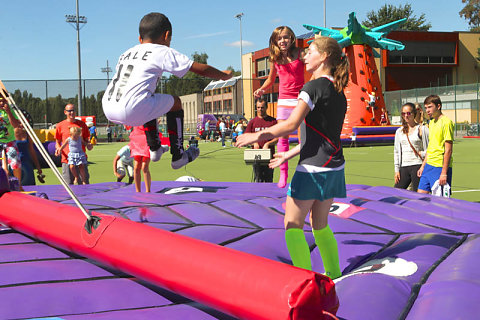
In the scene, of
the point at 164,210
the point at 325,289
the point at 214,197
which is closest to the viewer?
the point at 325,289

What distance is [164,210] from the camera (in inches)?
157

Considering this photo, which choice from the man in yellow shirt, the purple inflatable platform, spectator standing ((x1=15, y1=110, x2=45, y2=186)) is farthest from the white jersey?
spectator standing ((x1=15, y1=110, x2=45, y2=186))

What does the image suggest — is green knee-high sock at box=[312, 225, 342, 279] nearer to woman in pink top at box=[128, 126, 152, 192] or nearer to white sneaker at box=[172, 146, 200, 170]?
white sneaker at box=[172, 146, 200, 170]

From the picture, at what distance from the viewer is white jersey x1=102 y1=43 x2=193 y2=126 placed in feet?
11.0

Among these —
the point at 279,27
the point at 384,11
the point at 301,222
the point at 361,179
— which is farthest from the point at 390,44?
the point at 384,11

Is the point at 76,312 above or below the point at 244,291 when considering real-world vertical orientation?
below

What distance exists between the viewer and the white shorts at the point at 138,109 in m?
3.35

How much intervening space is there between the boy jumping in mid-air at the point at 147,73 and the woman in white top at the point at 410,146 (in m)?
3.06

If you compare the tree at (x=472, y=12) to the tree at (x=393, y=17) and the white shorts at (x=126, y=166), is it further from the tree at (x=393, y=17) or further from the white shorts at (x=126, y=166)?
the white shorts at (x=126, y=166)

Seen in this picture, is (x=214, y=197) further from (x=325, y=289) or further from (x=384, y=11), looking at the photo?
(x=384, y=11)

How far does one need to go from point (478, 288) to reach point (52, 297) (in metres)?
1.91

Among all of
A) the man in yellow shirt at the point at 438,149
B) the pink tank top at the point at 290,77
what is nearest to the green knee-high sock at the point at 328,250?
the pink tank top at the point at 290,77

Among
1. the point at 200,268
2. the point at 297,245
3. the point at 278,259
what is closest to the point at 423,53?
the point at 278,259

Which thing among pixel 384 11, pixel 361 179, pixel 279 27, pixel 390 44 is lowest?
pixel 361 179
